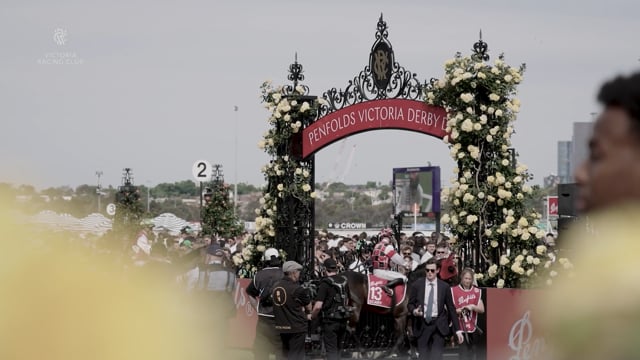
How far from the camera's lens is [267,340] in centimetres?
1639

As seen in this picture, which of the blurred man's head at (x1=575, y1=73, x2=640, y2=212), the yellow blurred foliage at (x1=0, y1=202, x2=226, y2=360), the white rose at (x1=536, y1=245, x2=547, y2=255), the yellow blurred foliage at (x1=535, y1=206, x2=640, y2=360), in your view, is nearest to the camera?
the yellow blurred foliage at (x1=535, y1=206, x2=640, y2=360)

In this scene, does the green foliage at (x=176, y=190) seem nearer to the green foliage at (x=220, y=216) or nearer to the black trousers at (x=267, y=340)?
the green foliage at (x=220, y=216)

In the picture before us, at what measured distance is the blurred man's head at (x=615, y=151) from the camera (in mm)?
1674

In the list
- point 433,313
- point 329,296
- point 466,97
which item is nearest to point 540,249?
point 433,313

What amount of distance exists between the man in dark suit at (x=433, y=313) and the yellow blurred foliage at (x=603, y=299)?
14.5 metres

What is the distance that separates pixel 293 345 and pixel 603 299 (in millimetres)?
14521

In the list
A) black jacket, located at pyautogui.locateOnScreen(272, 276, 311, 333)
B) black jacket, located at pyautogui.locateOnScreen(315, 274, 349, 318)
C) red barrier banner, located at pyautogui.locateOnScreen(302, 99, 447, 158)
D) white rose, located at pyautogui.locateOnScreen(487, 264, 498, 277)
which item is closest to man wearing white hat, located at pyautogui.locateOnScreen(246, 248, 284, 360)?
black jacket, located at pyautogui.locateOnScreen(272, 276, 311, 333)

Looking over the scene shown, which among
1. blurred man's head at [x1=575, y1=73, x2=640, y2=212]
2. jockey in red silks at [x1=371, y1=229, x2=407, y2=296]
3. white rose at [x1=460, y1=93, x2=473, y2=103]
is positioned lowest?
jockey in red silks at [x1=371, y1=229, x2=407, y2=296]

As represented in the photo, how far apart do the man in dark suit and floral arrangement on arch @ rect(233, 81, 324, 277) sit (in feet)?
14.9

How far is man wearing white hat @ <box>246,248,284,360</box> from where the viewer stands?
53.1ft

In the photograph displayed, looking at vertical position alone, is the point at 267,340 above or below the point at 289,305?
below

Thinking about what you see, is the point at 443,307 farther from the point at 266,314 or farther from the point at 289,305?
the point at 266,314

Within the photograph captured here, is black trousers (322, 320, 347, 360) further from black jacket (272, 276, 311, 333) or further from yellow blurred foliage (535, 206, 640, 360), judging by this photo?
yellow blurred foliage (535, 206, 640, 360)

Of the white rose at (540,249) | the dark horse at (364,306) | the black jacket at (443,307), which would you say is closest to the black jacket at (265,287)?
the black jacket at (443,307)
